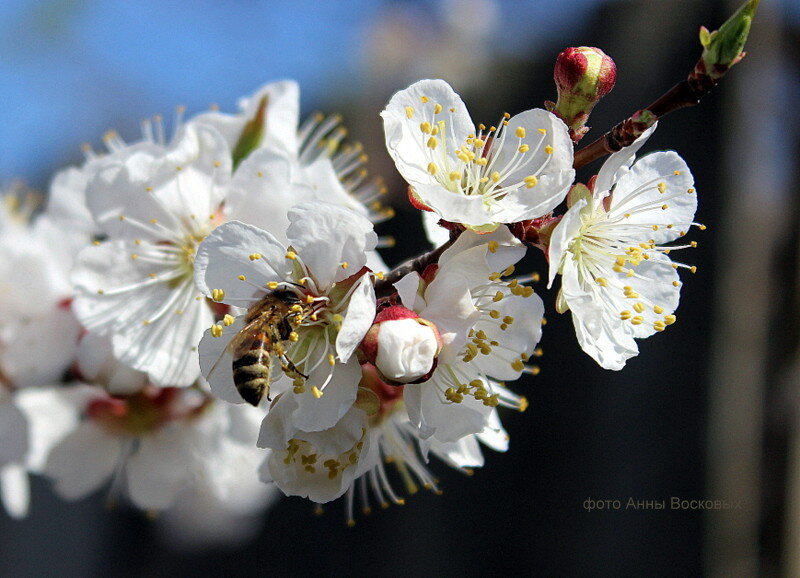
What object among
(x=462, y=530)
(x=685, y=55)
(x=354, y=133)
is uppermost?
(x=685, y=55)

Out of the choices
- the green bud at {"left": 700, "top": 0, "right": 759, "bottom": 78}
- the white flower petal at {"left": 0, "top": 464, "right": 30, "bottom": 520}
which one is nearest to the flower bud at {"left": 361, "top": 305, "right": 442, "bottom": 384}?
the green bud at {"left": 700, "top": 0, "right": 759, "bottom": 78}

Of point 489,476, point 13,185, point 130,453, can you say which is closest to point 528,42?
point 489,476

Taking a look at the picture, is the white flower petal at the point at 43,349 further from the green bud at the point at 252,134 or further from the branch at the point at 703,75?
the branch at the point at 703,75

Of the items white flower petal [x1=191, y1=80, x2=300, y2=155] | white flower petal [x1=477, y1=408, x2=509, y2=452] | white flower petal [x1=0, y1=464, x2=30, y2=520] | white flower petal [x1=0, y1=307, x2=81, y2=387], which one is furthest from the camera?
white flower petal [x1=0, y1=464, x2=30, y2=520]

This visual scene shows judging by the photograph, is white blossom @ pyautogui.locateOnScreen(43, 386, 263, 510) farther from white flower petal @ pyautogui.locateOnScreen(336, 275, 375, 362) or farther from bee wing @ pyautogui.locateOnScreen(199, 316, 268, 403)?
white flower petal @ pyautogui.locateOnScreen(336, 275, 375, 362)

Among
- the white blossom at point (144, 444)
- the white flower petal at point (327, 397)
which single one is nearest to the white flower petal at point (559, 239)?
the white flower petal at point (327, 397)

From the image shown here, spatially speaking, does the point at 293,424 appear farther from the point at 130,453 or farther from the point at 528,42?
the point at 528,42

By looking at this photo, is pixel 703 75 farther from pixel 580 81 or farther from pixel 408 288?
pixel 408 288
